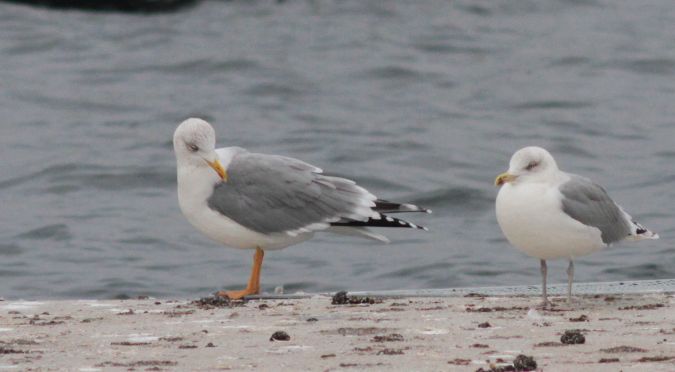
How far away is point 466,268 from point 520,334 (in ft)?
18.1

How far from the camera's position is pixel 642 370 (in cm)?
496

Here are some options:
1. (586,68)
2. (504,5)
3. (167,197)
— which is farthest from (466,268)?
(504,5)

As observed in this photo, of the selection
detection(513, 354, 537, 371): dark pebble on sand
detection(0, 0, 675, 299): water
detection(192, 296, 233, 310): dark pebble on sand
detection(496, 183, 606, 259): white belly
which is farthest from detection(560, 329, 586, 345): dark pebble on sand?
detection(0, 0, 675, 299): water

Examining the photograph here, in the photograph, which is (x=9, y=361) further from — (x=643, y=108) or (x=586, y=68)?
(x=586, y=68)

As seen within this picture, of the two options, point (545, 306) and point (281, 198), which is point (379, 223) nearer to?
point (281, 198)

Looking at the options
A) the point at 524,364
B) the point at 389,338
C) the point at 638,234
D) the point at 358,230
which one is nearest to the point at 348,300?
Result: the point at 358,230

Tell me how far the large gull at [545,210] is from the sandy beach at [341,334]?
1.00 ft

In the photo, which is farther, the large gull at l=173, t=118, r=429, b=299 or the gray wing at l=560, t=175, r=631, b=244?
the large gull at l=173, t=118, r=429, b=299

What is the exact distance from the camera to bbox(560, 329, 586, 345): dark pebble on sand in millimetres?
5527

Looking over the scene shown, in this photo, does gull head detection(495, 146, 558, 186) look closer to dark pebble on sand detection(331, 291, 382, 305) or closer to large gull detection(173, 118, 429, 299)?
dark pebble on sand detection(331, 291, 382, 305)

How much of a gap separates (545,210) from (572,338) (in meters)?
1.06

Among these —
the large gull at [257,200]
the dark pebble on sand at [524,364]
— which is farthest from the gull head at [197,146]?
the dark pebble on sand at [524,364]

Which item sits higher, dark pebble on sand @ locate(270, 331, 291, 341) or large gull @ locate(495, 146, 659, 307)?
large gull @ locate(495, 146, 659, 307)

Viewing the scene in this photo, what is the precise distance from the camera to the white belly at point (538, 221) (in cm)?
647
